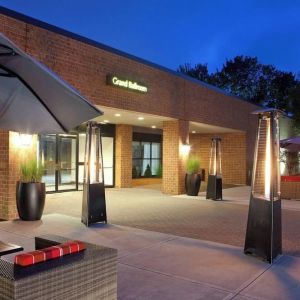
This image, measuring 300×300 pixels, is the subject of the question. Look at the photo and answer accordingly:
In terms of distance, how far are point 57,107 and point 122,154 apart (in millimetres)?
13839

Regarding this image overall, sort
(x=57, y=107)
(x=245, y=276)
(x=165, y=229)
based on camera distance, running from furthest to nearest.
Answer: (x=165, y=229)
(x=245, y=276)
(x=57, y=107)

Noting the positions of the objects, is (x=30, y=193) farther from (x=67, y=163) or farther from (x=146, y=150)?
(x=146, y=150)

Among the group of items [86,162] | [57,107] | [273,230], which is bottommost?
[273,230]

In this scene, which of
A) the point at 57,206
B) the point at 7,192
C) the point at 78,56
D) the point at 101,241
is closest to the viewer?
the point at 101,241

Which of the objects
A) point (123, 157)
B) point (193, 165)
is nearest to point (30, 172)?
point (193, 165)

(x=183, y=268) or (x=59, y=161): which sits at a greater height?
(x=59, y=161)

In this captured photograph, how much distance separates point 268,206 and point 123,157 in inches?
498

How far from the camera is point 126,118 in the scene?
50.5ft

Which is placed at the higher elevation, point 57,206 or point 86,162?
point 86,162

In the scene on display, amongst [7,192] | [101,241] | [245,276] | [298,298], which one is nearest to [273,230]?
[245,276]

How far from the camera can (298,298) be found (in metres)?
4.39

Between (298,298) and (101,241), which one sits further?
(101,241)

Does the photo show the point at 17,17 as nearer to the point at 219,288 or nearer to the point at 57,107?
the point at 57,107

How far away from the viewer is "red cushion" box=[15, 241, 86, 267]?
2.80m
